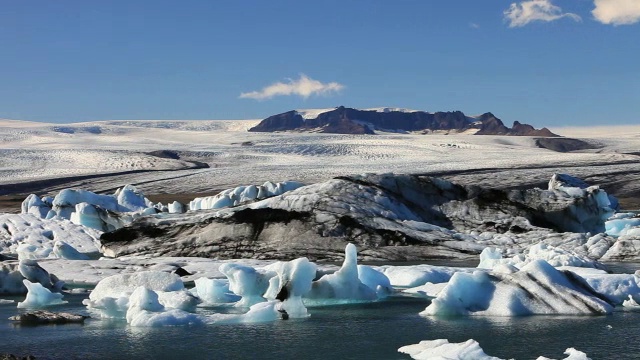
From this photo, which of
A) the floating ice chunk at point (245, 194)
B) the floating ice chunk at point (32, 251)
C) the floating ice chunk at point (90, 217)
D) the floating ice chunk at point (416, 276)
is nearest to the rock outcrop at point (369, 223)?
the floating ice chunk at point (32, 251)

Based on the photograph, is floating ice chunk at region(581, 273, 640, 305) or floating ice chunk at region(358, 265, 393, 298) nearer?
floating ice chunk at region(581, 273, 640, 305)

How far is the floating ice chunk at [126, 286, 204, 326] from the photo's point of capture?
42.4 feet

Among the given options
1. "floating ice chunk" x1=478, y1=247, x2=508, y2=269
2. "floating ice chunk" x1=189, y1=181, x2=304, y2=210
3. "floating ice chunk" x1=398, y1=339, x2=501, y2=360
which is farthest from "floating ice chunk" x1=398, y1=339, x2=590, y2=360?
"floating ice chunk" x1=189, y1=181, x2=304, y2=210

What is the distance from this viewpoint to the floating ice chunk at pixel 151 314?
12.9 metres

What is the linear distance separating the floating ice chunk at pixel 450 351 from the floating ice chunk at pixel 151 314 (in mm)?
3679

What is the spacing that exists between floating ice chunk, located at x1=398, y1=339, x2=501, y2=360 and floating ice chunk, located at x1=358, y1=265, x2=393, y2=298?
5.26 metres

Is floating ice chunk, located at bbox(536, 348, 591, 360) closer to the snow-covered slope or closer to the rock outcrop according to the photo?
the rock outcrop

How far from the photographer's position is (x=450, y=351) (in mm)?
10164

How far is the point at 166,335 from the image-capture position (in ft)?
39.9

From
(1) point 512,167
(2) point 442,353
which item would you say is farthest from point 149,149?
(2) point 442,353

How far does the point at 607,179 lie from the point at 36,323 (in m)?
64.5

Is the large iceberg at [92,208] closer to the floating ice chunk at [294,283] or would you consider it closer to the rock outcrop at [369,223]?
the rock outcrop at [369,223]

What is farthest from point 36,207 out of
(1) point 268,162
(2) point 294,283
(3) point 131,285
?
(1) point 268,162

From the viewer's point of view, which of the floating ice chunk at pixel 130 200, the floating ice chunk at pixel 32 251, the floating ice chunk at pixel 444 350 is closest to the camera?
the floating ice chunk at pixel 444 350
